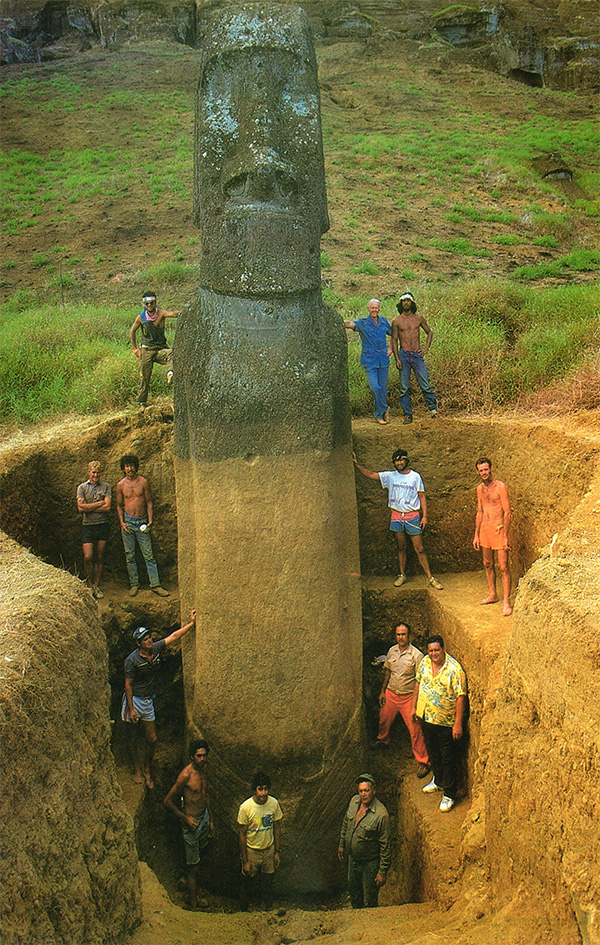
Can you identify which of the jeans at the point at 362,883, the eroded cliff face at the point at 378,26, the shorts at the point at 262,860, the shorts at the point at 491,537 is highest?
the eroded cliff face at the point at 378,26

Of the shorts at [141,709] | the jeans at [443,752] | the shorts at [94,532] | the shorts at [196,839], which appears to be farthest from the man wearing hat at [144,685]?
the jeans at [443,752]

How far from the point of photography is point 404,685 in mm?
6773

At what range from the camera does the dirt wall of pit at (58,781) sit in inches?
155

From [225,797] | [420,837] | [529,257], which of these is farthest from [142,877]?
[529,257]

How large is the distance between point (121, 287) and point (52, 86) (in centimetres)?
1609

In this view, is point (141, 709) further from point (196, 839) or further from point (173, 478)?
point (173, 478)

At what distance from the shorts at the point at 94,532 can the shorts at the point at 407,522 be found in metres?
2.36

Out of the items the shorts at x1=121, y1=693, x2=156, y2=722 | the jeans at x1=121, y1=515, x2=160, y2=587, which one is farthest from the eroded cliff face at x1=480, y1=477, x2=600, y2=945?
the jeans at x1=121, y1=515, x2=160, y2=587

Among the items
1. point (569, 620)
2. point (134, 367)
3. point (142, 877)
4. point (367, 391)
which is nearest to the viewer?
point (569, 620)

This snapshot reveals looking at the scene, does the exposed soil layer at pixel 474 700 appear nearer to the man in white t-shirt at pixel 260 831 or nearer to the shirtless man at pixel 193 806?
the shirtless man at pixel 193 806

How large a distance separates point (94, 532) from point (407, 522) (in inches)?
101

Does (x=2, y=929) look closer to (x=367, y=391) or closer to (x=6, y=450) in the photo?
(x=6, y=450)

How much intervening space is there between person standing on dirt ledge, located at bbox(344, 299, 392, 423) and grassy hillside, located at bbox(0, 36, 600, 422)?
0.53 meters

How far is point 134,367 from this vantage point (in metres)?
9.87
